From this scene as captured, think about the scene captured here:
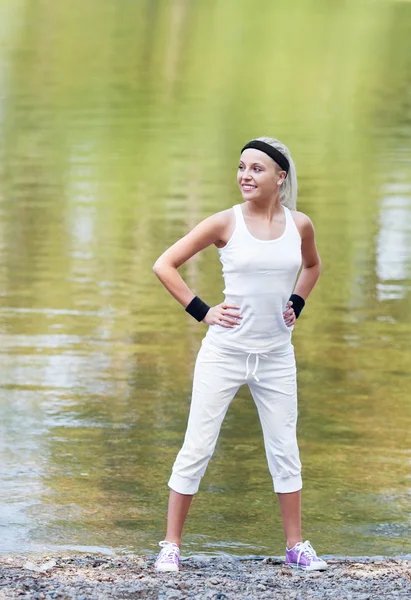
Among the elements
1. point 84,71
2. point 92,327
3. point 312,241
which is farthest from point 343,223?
point 84,71

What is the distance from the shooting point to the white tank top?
16.8ft

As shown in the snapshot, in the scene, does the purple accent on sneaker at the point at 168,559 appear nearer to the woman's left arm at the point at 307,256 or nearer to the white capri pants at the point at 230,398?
the white capri pants at the point at 230,398

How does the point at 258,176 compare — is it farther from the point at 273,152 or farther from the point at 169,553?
the point at 169,553

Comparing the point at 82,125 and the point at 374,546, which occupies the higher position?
the point at 82,125

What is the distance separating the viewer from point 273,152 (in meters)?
5.24

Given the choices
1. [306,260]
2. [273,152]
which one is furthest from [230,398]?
[273,152]

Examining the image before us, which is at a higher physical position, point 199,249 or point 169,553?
point 199,249

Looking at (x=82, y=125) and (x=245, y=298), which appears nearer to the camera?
(x=245, y=298)

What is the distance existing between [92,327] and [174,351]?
1028mm

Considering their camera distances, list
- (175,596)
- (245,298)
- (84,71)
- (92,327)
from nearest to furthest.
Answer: (175,596), (245,298), (92,327), (84,71)

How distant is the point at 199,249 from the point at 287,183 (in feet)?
1.53

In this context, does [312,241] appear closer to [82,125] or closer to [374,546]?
[374,546]

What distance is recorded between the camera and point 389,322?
36.4ft

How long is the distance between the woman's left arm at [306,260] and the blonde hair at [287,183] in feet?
0.22
